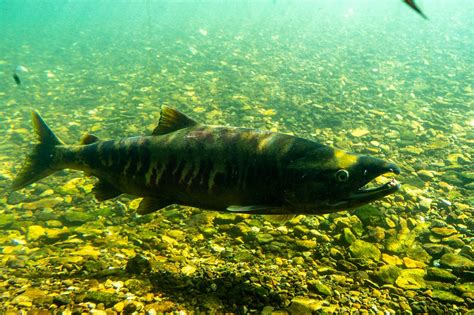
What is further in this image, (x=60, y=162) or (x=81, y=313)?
(x=60, y=162)

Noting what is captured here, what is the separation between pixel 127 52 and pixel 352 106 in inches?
806

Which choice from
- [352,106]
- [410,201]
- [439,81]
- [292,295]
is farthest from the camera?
[439,81]

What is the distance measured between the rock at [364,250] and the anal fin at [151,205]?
2610mm

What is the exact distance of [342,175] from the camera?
294 centimetres

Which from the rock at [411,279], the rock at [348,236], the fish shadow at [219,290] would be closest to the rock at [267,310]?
the fish shadow at [219,290]

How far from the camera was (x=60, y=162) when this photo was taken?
4.50 meters

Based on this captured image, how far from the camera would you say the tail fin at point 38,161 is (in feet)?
15.3

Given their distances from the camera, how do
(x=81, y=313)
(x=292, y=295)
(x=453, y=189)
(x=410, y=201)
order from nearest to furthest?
(x=81, y=313) → (x=292, y=295) → (x=410, y=201) → (x=453, y=189)

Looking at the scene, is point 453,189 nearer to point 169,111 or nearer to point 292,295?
point 292,295

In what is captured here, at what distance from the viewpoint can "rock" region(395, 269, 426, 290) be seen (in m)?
3.66

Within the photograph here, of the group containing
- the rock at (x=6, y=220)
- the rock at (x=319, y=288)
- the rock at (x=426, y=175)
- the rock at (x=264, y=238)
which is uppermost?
the rock at (x=426, y=175)

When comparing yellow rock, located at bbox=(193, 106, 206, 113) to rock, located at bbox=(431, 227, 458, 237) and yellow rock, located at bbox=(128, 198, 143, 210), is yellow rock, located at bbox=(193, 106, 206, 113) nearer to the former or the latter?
yellow rock, located at bbox=(128, 198, 143, 210)

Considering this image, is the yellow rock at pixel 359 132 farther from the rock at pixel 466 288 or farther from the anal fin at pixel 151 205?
the anal fin at pixel 151 205

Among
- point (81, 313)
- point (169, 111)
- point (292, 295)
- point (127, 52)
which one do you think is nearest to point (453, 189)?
point (292, 295)
